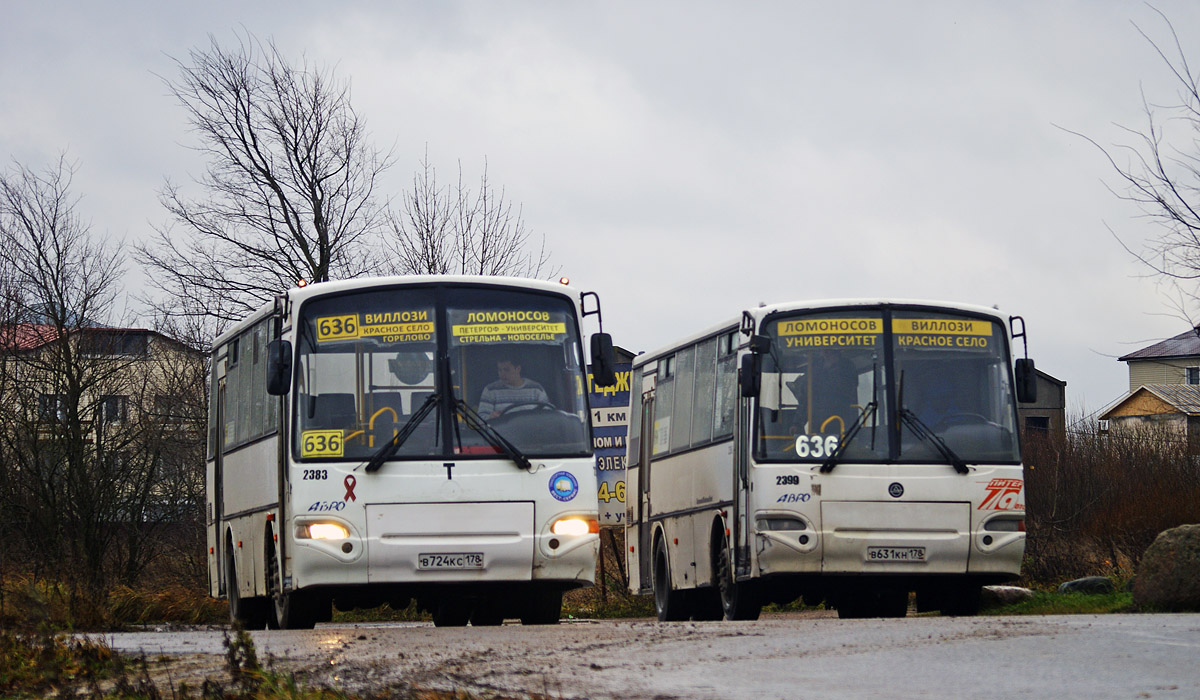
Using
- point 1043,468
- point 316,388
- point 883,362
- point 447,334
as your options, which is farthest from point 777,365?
point 1043,468

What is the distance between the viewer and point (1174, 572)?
1552 cm

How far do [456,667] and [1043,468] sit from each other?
2721cm

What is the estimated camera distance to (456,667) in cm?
988

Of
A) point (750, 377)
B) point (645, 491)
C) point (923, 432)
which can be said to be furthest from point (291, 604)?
point (645, 491)

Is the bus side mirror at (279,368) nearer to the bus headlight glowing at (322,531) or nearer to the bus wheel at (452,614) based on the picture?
the bus headlight glowing at (322,531)

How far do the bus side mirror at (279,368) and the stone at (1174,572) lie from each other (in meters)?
7.78

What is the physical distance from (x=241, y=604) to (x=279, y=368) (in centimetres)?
Result: 432

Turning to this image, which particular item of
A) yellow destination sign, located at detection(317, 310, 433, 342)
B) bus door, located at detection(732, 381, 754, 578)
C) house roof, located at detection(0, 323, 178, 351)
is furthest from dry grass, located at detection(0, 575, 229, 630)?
house roof, located at detection(0, 323, 178, 351)

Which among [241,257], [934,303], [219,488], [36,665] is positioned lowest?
[36,665]

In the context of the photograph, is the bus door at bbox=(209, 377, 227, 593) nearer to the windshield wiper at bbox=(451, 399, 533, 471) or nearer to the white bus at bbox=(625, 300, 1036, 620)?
the windshield wiper at bbox=(451, 399, 533, 471)

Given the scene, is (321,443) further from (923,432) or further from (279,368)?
(923,432)

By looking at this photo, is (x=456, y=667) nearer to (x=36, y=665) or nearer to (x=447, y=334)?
(x=36, y=665)

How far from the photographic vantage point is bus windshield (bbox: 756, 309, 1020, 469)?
16641 mm

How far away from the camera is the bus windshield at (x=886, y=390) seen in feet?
54.6
